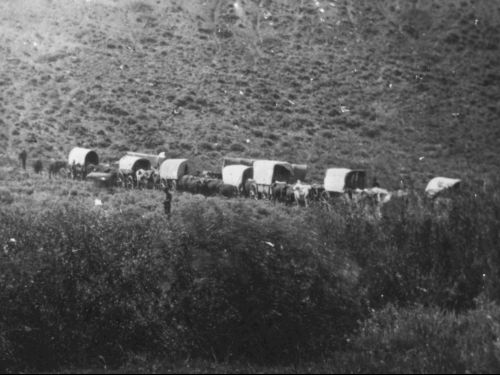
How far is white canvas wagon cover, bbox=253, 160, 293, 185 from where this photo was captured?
1213 inches

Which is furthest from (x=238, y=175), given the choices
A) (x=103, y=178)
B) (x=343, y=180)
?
(x=103, y=178)

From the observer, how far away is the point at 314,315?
12133 mm

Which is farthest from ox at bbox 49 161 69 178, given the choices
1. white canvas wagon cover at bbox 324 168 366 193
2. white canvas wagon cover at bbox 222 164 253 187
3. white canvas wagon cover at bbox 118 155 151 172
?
white canvas wagon cover at bbox 324 168 366 193

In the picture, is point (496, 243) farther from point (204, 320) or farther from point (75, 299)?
point (75, 299)

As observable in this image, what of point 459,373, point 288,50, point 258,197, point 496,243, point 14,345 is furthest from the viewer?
point 288,50

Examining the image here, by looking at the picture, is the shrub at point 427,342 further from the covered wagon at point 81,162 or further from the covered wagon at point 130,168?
the covered wagon at point 81,162

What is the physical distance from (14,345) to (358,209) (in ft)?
30.1

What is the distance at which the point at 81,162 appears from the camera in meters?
35.1

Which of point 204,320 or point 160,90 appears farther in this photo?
point 160,90

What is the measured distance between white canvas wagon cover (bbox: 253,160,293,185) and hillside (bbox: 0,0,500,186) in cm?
638

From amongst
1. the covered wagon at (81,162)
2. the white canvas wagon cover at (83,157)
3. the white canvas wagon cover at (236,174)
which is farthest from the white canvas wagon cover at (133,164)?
the white canvas wagon cover at (236,174)

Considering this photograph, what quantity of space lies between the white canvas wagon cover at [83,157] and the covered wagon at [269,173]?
377 inches

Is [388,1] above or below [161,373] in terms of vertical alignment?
above

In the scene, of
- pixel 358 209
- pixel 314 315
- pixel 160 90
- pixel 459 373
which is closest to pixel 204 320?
pixel 314 315
